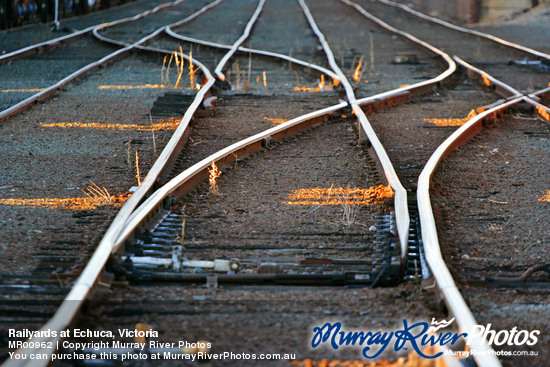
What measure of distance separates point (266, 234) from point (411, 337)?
1.65 meters

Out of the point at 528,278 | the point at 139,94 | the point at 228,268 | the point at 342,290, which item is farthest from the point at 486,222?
the point at 139,94

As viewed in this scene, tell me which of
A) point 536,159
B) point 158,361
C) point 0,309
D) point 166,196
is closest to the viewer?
point 158,361

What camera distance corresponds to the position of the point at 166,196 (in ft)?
16.8

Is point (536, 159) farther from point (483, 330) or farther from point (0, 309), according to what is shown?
point (0, 309)

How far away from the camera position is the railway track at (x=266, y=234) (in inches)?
144

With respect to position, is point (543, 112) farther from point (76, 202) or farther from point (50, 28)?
point (50, 28)

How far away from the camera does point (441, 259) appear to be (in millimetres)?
4055

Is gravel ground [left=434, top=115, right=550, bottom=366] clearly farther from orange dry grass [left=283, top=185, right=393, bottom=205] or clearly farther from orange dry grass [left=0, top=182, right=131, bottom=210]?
orange dry grass [left=0, top=182, right=131, bottom=210]

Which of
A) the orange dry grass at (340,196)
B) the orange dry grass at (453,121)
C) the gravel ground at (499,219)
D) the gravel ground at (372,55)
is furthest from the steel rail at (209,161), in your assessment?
the gravel ground at (372,55)

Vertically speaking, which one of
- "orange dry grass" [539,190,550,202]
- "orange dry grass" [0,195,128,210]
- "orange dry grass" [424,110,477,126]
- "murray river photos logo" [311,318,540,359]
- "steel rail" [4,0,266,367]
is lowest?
"orange dry grass" [424,110,477,126]

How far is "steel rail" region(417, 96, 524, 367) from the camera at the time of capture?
302 cm

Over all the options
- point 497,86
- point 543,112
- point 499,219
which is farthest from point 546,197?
point 497,86

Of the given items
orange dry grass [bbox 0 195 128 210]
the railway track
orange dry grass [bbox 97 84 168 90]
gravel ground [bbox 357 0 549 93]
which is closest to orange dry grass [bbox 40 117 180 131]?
the railway track

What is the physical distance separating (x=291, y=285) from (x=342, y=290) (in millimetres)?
301
